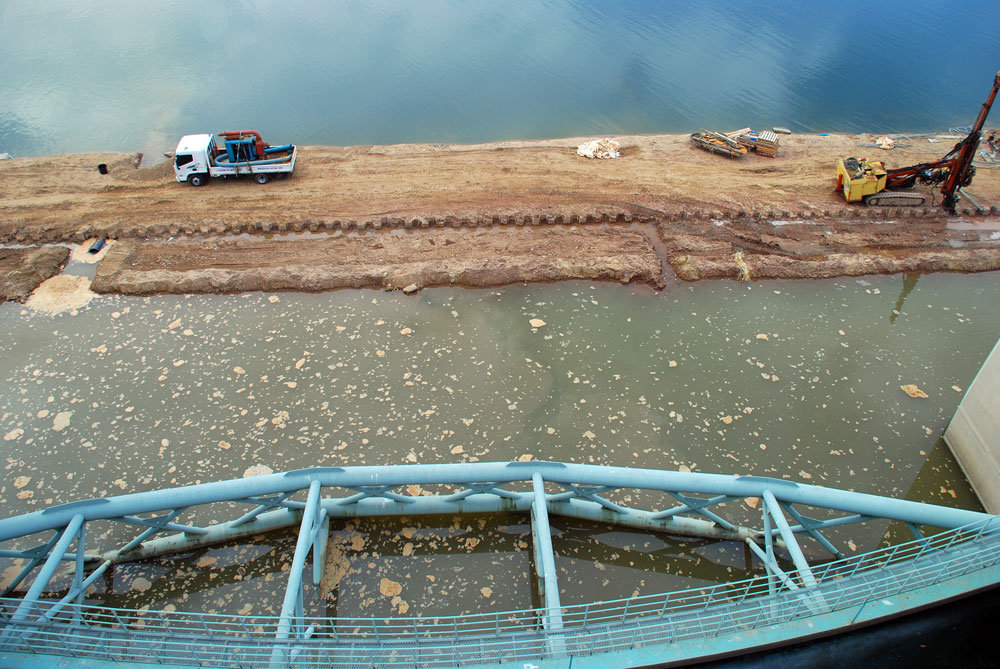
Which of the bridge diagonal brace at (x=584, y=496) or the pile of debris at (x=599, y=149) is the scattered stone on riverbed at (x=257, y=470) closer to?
the bridge diagonal brace at (x=584, y=496)

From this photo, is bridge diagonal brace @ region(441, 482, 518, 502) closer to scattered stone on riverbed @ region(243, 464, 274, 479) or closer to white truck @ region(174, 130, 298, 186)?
scattered stone on riverbed @ region(243, 464, 274, 479)

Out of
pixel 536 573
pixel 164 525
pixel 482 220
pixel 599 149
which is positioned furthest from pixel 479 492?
pixel 599 149

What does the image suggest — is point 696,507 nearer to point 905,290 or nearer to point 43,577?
point 43,577

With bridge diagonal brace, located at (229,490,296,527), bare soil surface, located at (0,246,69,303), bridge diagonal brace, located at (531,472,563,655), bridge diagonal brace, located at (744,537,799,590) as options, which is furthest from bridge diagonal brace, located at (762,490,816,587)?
bare soil surface, located at (0,246,69,303)

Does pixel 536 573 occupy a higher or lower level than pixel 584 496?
lower

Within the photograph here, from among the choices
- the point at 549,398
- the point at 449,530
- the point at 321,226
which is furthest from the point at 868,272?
the point at 321,226

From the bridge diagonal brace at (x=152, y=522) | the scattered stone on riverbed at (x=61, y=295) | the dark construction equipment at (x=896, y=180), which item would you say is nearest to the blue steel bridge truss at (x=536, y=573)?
the bridge diagonal brace at (x=152, y=522)
